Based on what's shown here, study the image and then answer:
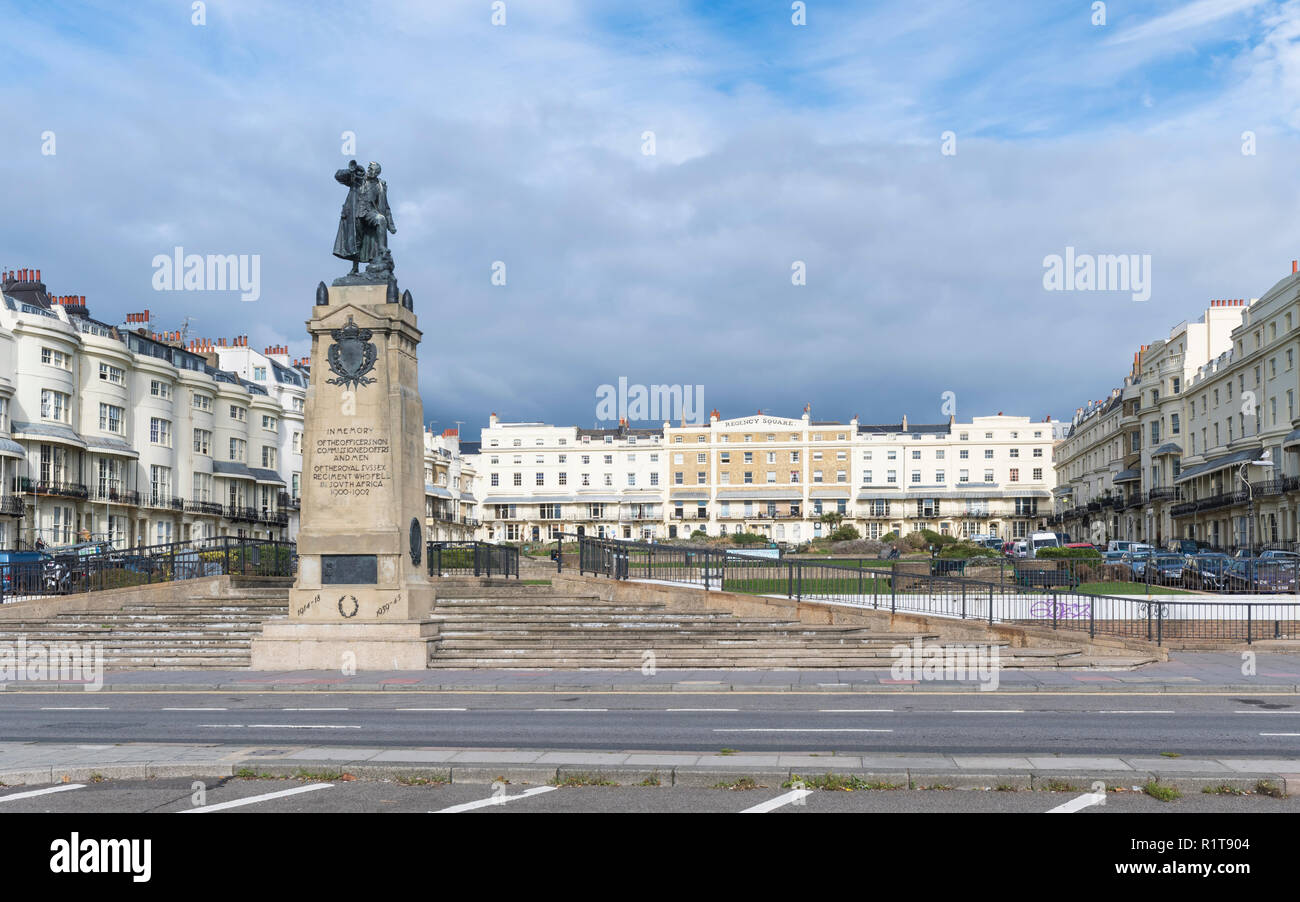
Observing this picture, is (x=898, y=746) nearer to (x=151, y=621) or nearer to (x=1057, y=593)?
(x=1057, y=593)

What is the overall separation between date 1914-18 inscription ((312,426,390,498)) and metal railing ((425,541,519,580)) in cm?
934

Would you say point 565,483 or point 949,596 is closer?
point 949,596

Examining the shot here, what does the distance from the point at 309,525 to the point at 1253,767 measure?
18183 millimetres

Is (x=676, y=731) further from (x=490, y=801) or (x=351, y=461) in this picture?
(x=351, y=461)

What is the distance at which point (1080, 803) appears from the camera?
29.6 feet

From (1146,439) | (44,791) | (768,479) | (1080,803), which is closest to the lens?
(1080,803)

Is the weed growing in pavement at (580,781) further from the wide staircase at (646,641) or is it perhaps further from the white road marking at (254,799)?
the wide staircase at (646,641)

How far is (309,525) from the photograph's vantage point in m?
23.5

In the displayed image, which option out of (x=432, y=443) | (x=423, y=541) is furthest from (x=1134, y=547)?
(x=432, y=443)

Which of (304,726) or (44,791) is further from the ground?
(44,791)

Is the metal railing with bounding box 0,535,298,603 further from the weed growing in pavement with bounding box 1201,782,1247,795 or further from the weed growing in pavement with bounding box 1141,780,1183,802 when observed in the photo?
the weed growing in pavement with bounding box 1201,782,1247,795

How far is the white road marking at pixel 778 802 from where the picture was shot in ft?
28.7

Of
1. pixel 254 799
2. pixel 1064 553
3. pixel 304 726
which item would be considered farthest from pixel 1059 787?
pixel 1064 553

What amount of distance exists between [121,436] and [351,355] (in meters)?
41.1
